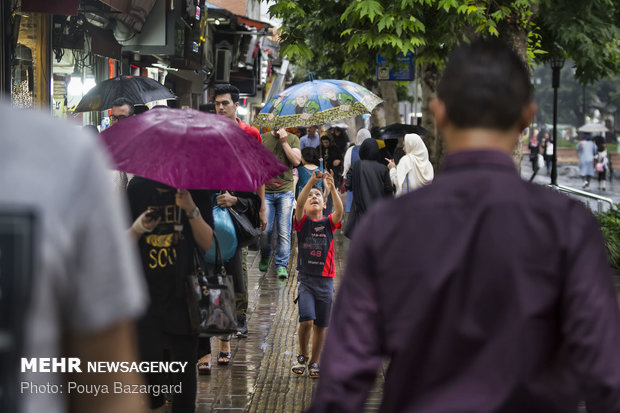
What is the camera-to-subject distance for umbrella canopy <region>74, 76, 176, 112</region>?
949 centimetres

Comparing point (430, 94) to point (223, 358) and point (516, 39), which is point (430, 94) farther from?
point (223, 358)

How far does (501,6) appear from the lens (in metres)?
15.0

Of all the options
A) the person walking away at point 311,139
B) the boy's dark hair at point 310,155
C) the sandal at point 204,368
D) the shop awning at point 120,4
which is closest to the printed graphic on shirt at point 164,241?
the sandal at point 204,368

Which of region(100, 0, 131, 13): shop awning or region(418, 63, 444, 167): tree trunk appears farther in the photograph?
region(418, 63, 444, 167): tree trunk

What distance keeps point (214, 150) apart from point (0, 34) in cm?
479

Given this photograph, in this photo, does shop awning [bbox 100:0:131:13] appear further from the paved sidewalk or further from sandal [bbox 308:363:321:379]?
sandal [bbox 308:363:321:379]

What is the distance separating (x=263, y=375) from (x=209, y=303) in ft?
8.28

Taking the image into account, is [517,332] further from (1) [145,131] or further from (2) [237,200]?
(2) [237,200]

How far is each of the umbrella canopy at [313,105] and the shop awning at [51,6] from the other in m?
2.28

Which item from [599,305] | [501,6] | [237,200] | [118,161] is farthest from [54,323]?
[501,6]

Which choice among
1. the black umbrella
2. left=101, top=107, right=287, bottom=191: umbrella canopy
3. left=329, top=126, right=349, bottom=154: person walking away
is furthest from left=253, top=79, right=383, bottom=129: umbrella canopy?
left=329, top=126, right=349, bottom=154: person walking away

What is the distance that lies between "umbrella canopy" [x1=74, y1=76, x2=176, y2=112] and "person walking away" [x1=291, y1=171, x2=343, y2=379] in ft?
8.34

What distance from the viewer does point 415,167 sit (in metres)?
11.1

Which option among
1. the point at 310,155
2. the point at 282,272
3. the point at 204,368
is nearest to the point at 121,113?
the point at 204,368
